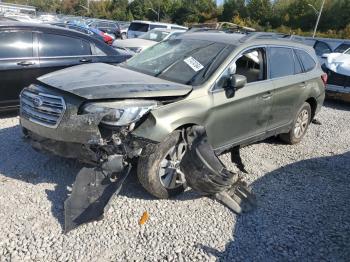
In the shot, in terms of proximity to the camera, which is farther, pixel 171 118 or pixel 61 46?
pixel 61 46

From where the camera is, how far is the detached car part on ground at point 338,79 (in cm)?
952

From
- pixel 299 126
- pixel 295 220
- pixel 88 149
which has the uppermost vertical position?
pixel 88 149

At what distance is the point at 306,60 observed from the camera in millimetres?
5934

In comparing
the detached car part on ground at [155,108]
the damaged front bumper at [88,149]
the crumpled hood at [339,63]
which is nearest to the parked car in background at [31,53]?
the detached car part on ground at [155,108]

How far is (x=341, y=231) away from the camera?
12.4 feet

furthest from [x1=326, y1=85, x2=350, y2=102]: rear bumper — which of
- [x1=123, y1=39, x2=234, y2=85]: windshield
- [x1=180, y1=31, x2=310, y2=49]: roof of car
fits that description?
[x1=123, y1=39, x2=234, y2=85]: windshield

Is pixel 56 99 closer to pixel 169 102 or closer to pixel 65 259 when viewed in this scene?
pixel 169 102

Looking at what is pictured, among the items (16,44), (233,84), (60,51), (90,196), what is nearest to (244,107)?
(233,84)

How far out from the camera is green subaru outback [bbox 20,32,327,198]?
11.2 ft

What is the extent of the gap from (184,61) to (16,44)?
3.01 metres

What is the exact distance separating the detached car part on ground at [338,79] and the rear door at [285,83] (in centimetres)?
451

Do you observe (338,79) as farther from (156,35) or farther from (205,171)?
(205,171)

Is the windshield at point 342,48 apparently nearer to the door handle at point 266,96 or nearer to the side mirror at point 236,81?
the door handle at point 266,96

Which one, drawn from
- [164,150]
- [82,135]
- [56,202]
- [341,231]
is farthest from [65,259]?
[341,231]
